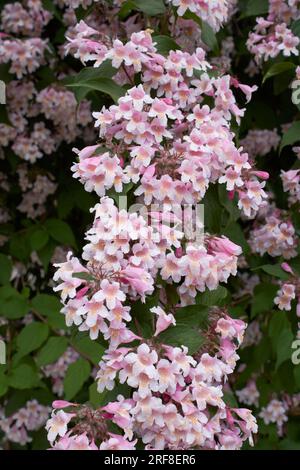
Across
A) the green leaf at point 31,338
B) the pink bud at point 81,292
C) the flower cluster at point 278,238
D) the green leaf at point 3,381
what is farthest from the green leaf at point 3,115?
the pink bud at point 81,292

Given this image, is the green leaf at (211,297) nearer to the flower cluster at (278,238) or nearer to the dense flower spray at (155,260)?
the dense flower spray at (155,260)

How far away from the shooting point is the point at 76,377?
2334 mm

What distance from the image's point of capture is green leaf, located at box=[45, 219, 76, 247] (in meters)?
2.68

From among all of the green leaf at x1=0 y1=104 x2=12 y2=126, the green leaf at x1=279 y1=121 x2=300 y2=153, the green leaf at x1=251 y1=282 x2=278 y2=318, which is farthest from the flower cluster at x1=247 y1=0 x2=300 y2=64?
the green leaf at x1=0 y1=104 x2=12 y2=126

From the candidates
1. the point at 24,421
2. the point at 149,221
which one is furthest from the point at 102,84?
the point at 24,421

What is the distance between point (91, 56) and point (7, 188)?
1255 mm

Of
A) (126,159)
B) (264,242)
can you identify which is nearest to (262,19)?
(264,242)

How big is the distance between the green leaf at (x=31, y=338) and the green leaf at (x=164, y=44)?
99 cm

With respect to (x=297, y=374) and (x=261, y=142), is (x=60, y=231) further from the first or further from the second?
(x=297, y=374)

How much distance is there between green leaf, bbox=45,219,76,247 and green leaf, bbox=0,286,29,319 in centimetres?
25

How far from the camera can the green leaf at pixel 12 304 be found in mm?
2527

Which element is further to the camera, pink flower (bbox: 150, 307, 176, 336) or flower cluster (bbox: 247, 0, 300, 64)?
flower cluster (bbox: 247, 0, 300, 64)

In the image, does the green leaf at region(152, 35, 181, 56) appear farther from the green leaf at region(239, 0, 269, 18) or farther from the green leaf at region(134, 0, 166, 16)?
the green leaf at region(239, 0, 269, 18)

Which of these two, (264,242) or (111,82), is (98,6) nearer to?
(111,82)
